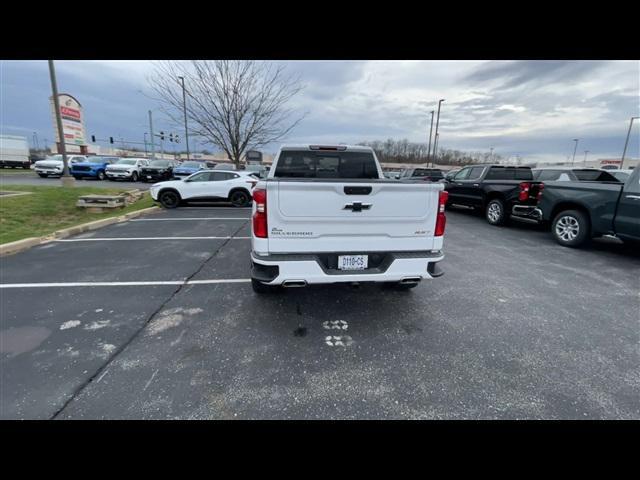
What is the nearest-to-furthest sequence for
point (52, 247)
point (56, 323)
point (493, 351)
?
point (493, 351)
point (56, 323)
point (52, 247)

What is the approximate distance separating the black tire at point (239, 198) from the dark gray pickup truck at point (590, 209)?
10.2 m

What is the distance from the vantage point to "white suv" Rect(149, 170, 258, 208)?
1189 cm

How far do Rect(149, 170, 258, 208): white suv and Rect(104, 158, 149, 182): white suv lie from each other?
11443mm

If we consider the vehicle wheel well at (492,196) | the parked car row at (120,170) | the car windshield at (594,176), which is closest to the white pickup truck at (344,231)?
the vehicle wheel well at (492,196)

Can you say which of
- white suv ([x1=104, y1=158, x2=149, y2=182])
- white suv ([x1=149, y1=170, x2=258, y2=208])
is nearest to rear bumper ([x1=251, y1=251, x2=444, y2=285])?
white suv ([x1=149, y1=170, x2=258, y2=208])

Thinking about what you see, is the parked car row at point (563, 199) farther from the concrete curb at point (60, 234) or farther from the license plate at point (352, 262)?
the concrete curb at point (60, 234)

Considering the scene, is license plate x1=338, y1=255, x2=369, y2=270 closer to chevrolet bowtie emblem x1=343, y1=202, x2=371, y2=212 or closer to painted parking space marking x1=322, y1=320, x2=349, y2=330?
chevrolet bowtie emblem x1=343, y1=202, x2=371, y2=212

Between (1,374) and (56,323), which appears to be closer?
(1,374)

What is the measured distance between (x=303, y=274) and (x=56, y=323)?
2962mm

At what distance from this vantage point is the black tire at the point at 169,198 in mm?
11867
